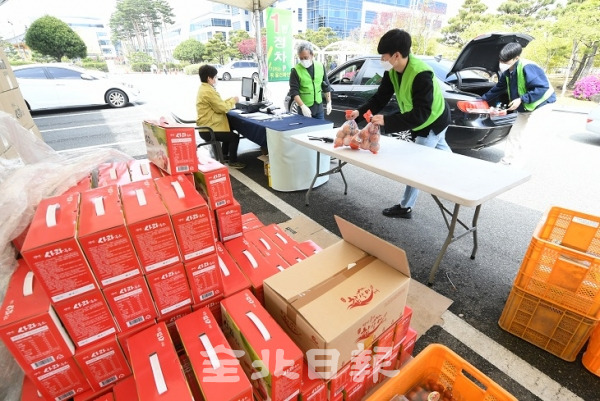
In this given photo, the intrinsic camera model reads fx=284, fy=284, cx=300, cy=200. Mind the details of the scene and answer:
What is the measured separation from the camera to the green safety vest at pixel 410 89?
212cm

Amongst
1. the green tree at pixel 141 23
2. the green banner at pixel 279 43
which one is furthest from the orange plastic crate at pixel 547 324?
the green tree at pixel 141 23

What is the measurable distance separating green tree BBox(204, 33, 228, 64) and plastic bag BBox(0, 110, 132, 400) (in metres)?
24.5

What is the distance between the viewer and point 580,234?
60.7 inches

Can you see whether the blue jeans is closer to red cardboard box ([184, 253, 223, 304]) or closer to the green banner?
red cardboard box ([184, 253, 223, 304])

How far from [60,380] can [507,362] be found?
1.94 m

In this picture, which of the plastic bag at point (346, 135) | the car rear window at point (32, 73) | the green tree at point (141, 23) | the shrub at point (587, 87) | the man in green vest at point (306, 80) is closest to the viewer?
the plastic bag at point (346, 135)

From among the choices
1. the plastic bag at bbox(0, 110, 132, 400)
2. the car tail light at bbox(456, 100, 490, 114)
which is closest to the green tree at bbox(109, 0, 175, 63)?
the plastic bag at bbox(0, 110, 132, 400)

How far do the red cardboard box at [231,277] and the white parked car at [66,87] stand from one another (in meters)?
9.07

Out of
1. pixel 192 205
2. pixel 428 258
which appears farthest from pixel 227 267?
pixel 428 258

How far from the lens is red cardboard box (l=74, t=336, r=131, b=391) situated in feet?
3.05

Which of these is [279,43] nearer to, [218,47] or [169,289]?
[169,289]

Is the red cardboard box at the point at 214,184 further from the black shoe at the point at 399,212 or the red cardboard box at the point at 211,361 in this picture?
the black shoe at the point at 399,212

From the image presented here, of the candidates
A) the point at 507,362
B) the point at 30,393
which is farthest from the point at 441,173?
the point at 30,393

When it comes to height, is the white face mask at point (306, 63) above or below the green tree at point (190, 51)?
below
